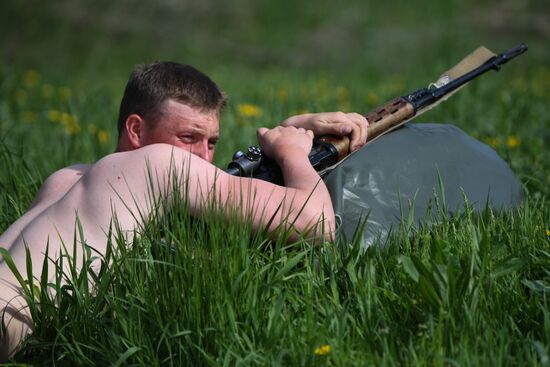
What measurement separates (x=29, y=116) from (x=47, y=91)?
3.42 ft

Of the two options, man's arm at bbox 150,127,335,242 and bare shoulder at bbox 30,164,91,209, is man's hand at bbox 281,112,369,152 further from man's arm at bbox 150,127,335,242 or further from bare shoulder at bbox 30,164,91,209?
bare shoulder at bbox 30,164,91,209

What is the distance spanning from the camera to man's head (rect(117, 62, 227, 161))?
9.87 ft

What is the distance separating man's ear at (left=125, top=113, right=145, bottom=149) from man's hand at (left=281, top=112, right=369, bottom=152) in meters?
0.66

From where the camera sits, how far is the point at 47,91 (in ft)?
24.4

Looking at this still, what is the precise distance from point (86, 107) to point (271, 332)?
4.35 m

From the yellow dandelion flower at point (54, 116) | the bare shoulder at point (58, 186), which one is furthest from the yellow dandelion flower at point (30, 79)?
the bare shoulder at point (58, 186)

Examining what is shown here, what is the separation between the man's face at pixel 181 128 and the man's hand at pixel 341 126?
16.6 inches

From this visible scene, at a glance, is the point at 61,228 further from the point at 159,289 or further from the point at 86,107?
the point at 86,107

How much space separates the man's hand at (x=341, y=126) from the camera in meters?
3.18

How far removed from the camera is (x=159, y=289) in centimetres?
250

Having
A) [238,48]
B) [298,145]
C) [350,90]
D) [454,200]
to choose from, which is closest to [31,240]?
[298,145]

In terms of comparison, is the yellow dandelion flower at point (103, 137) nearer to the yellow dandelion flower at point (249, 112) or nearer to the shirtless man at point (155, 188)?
the yellow dandelion flower at point (249, 112)

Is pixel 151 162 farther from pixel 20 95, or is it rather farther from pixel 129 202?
pixel 20 95

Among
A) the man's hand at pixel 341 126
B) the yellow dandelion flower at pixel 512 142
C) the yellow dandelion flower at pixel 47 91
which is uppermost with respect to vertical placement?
the yellow dandelion flower at pixel 47 91
